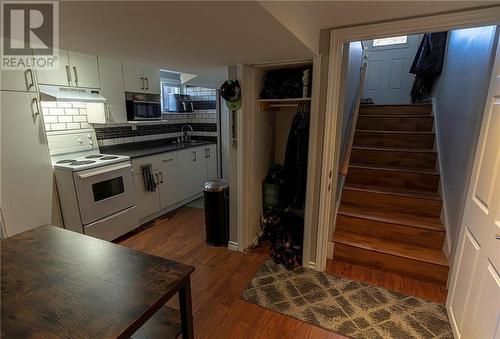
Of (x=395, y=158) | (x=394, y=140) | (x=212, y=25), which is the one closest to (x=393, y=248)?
(x=395, y=158)

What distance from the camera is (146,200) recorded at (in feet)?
10.7

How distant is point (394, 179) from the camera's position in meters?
2.89

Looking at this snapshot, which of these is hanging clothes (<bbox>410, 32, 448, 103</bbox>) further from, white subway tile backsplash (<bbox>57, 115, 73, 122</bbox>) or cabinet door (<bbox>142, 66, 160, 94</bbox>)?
white subway tile backsplash (<bbox>57, 115, 73, 122</bbox>)

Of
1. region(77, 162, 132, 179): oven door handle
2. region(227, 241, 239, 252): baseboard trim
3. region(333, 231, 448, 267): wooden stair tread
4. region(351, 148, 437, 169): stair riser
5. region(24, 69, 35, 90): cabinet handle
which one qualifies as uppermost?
region(24, 69, 35, 90): cabinet handle

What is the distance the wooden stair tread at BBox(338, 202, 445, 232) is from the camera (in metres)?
2.41

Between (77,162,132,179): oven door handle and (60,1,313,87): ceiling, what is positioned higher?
(60,1,313,87): ceiling

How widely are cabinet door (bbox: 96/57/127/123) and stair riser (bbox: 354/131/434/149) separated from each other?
3.18 meters

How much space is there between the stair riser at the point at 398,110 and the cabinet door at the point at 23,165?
412cm

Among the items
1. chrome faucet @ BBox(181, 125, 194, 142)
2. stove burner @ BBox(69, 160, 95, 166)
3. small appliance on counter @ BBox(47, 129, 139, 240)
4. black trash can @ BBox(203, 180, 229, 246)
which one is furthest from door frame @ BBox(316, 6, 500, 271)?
chrome faucet @ BBox(181, 125, 194, 142)

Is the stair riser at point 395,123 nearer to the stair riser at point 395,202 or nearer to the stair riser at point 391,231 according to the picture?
the stair riser at point 395,202

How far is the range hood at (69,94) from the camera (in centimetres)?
235

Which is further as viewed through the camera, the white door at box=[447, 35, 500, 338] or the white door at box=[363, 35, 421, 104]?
the white door at box=[363, 35, 421, 104]

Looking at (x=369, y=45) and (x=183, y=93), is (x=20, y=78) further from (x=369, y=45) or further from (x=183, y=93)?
(x=369, y=45)

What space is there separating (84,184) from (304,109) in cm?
237
